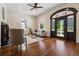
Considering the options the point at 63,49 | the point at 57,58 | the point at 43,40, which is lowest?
the point at 57,58

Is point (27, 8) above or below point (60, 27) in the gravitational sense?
above

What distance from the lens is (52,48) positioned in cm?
255

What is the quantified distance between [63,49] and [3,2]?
5.89 ft

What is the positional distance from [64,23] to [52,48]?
2.28ft

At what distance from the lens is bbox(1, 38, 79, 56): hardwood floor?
2.48m

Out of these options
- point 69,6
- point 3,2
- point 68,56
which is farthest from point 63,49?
point 3,2

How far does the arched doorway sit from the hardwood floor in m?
0.17

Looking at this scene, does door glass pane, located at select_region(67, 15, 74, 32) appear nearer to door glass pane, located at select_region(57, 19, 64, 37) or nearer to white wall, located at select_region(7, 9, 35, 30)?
door glass pane, located at select_region(57, 19, 64, 37)

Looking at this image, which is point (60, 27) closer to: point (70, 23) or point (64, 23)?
point (64, 23)

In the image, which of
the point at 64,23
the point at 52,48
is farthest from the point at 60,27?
the point at 52,48

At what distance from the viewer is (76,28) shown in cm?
247

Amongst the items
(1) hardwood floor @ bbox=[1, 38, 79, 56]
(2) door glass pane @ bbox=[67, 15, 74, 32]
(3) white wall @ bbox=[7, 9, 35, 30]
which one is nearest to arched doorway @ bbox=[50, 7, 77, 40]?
(2) door glass pane @ bbox=[67, 15, 74, 32]

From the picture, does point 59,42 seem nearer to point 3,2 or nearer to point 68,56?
point 68,56

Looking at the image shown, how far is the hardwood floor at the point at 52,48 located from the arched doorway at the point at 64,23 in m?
0.17
